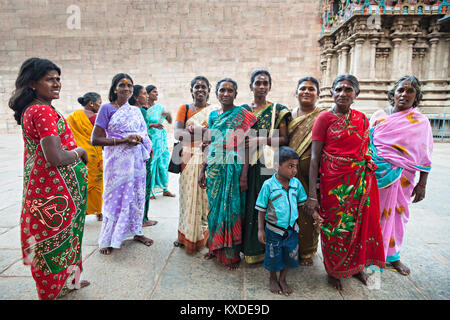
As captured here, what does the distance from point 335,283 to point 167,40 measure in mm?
12031

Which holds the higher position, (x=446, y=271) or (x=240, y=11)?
(x=240, y=11)

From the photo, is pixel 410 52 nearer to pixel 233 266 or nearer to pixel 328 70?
pixel 328 70

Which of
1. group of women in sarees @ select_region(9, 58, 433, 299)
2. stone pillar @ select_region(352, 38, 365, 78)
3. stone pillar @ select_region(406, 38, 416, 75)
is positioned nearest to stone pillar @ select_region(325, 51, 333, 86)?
stone pillar @ select_region(352, 38, 365, 78)

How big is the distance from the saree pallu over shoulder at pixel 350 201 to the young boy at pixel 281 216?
19cm

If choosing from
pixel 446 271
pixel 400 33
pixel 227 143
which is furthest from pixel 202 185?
pixel 400 33

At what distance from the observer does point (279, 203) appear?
6.34ft

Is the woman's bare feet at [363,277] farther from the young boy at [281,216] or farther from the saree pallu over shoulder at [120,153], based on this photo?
the saree pallu over shoulder at [120,153]

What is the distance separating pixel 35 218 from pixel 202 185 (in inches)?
51.2

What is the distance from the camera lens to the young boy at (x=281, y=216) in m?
1.92

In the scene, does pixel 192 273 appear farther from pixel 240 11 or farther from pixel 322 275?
pixel 240 11

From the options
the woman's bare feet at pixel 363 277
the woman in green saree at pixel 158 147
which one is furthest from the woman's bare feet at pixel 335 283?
the woman in green saree at pixel 158 147

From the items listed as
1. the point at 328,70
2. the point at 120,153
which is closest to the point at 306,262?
the point at 120,153

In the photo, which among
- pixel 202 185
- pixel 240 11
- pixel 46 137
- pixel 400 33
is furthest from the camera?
pixel 240 11

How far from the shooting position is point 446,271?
2.25m
